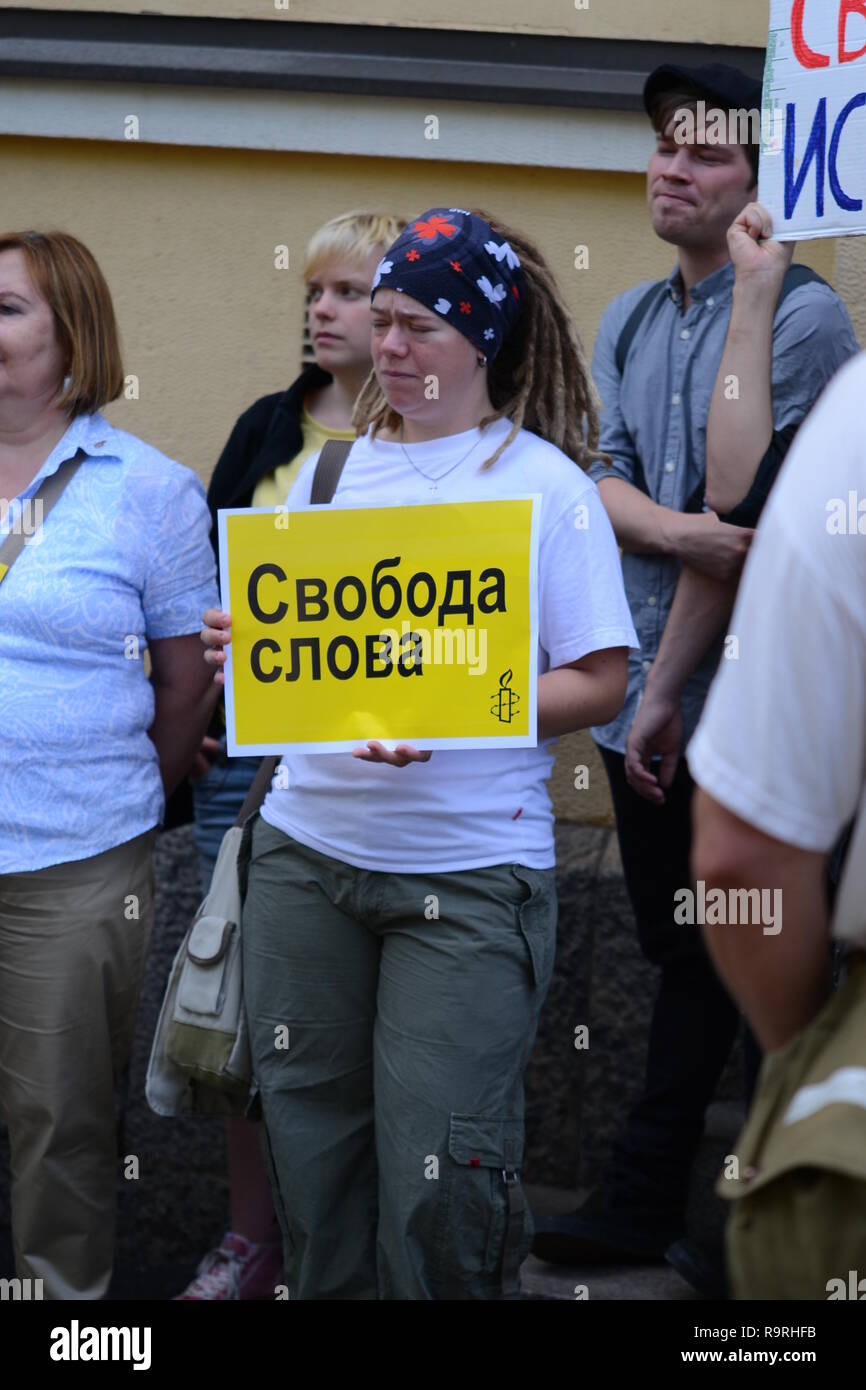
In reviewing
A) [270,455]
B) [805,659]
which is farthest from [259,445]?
[805,659]

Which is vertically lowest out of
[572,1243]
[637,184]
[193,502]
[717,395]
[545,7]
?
[572,1243]

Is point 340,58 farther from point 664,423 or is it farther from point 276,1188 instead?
point 276,1188

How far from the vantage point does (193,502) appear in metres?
3.30

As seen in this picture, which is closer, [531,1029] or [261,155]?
[531,1029]

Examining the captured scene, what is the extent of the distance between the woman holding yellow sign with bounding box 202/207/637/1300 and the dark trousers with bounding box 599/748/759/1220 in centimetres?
68

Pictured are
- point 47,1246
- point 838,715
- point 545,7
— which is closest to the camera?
point 838,715

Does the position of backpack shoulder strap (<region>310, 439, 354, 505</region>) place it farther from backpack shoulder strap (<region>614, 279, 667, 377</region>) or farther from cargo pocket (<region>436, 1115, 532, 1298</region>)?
cargo pocket (<region>436, 1115, 532, 1298</region>)

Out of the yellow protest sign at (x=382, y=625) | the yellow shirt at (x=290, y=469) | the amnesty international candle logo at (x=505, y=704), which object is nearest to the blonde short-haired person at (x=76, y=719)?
the yellow shirt at (x=290, y=469)

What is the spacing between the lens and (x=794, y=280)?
10.5ft

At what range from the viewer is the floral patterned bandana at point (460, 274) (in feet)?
9.16

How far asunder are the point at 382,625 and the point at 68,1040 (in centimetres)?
111

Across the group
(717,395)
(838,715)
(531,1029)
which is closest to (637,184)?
(717,395)

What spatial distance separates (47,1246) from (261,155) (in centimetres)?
278
